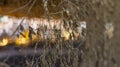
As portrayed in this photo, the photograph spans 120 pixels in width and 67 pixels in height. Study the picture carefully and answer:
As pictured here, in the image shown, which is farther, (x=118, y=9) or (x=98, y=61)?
(x=98, y=61)

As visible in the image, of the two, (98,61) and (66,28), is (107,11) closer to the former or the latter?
(98,61)

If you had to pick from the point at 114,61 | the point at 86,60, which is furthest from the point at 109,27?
the point at 86,60

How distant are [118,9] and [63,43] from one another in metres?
1.92

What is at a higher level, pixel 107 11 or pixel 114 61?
pixel 107 11

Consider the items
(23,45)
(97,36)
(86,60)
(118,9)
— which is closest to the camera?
(118,9)

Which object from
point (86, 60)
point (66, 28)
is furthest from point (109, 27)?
point (66, 28)

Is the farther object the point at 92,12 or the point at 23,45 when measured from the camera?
the point at 23,45

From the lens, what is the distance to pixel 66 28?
3.12 m

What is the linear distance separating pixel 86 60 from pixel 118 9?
0.38 m

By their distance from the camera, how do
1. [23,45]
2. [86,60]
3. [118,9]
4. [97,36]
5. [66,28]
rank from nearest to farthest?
[118,9], [97,36], [86,60], [66,28], [23,45]

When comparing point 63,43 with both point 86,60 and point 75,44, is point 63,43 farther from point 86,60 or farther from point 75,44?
point 86,60

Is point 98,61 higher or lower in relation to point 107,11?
lower

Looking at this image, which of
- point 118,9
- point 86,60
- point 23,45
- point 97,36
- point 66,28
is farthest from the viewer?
point 23,45

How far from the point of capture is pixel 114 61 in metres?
1.36
